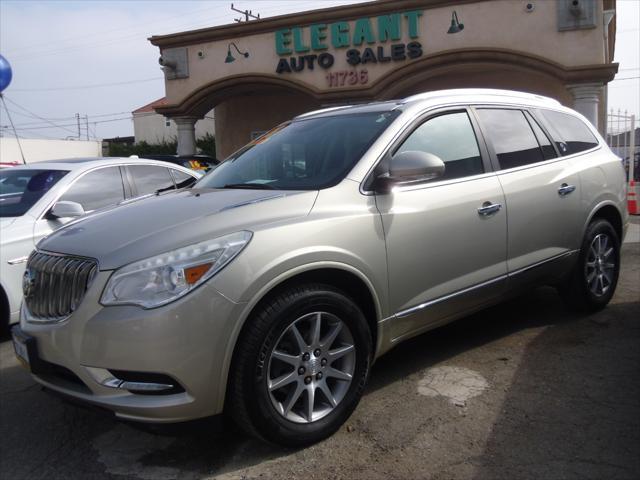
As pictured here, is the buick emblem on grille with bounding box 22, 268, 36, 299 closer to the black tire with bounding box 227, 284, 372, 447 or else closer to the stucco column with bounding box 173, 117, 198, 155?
the black tire with bounding box 227, 284, 372, 447

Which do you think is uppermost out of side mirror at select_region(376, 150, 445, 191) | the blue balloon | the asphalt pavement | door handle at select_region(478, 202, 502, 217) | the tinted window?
the blue balloon

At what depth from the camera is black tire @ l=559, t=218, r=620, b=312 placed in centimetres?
473

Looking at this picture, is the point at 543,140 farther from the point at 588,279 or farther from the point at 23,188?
the point at 23,188

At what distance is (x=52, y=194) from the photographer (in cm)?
543

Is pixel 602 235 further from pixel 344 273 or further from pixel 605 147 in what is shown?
pixel 344 273

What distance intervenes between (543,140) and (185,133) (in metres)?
13.4

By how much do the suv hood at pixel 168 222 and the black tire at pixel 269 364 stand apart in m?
0.41

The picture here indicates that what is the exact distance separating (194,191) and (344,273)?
120 cm

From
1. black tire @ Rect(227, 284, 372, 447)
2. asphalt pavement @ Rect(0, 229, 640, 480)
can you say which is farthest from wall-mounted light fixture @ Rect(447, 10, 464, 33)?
black tire @ Rect(227, 284, 372, 447)

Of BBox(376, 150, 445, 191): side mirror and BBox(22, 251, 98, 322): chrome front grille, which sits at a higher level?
BBox(376, 150, 445, 191): side mirror

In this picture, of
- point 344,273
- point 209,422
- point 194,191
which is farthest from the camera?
A: point 194,191

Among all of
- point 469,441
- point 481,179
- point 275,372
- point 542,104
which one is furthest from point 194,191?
point 542,104

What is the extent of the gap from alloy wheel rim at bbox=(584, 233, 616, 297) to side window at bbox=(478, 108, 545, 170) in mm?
1008

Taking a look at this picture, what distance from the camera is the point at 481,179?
12.8ft
